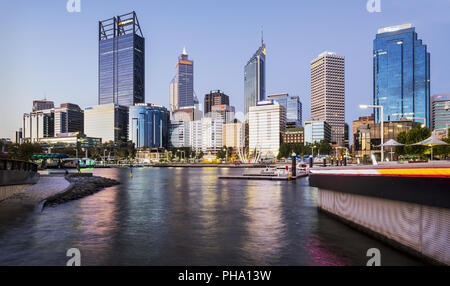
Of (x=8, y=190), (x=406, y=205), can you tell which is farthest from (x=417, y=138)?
(x=8, y=190)

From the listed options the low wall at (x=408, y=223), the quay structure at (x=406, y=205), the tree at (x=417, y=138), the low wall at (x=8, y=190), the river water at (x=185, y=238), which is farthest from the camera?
the tree at (x=417, y=138)

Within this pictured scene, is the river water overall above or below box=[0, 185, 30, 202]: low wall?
below

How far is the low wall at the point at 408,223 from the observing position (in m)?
7.64

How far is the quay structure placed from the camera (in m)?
7.47

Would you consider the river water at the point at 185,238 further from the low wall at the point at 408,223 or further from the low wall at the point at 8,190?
the low wall at the point at 8,190

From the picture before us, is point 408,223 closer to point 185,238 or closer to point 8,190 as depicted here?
point 185,238
